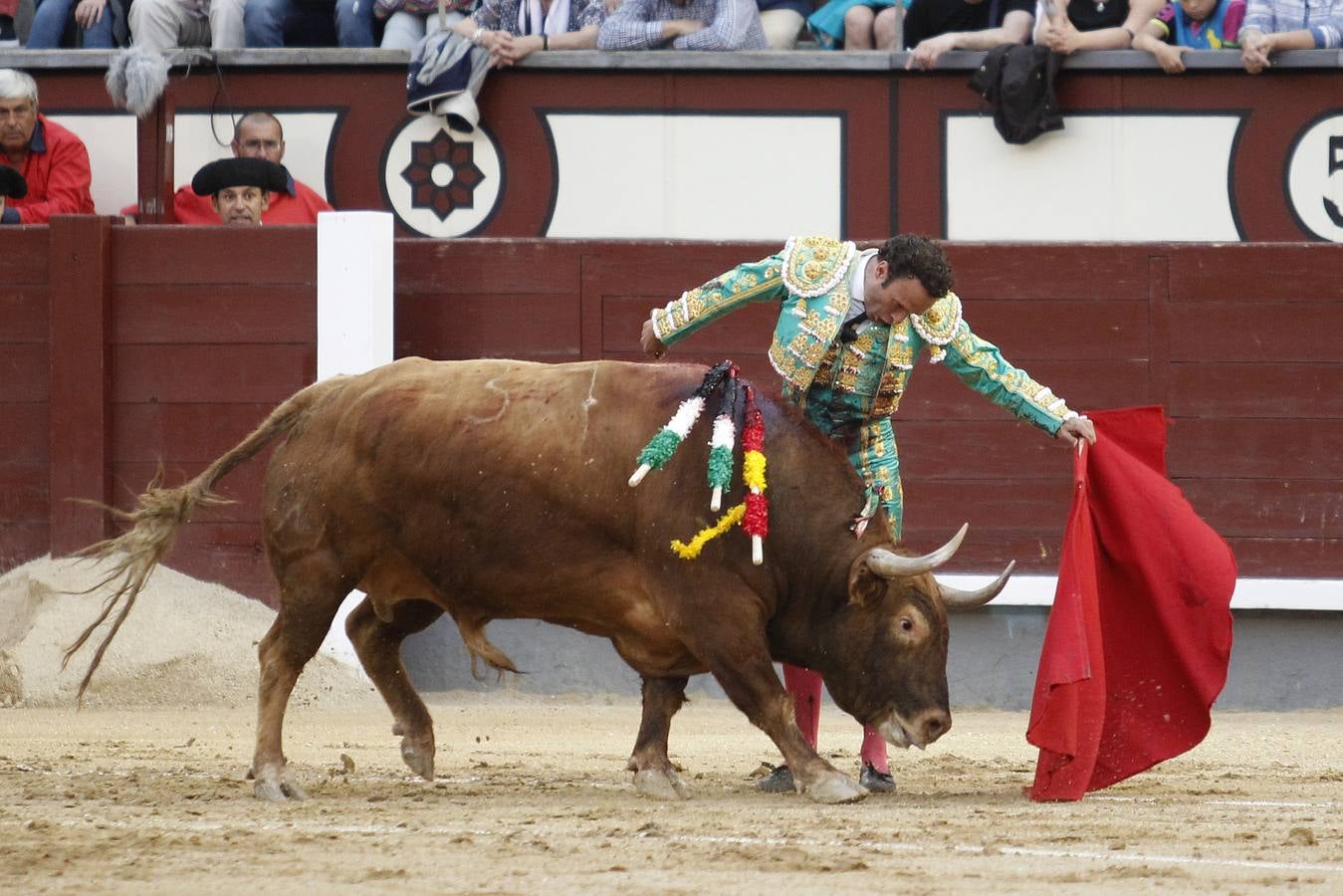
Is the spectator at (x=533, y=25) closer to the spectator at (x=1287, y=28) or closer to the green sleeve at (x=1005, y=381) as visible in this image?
the spectator at (x=1287, y=28)

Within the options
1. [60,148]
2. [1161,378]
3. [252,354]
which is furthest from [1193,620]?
[60,148]

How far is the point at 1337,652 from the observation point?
22.7ft

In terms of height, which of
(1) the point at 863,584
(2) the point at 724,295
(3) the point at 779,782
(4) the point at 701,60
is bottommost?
(3) the point at 779,782

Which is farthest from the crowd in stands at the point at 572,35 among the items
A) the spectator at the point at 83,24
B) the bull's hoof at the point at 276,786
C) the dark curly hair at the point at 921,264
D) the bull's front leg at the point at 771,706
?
the bull's front leg at the point at 771,706

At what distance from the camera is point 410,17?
780 centimetres

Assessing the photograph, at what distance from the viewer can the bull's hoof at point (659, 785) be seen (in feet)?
14.8

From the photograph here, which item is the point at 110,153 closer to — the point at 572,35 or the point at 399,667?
the point at 572,35

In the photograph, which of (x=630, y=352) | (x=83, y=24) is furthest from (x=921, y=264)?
(x=83, y=24)

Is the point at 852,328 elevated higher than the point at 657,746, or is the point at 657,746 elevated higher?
the point at 852,328

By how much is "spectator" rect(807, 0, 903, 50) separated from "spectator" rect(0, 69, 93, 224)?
2613 millimetres

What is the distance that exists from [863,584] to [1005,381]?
55 centimetres

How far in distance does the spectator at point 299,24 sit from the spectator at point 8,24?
1030mm

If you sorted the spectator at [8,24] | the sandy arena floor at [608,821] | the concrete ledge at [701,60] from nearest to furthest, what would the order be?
the sandy arena floor at [608,821]
the concrete ledge at [701,60]
the spectator at [8,24]

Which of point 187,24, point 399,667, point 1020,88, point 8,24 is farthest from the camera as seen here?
point 8,24
